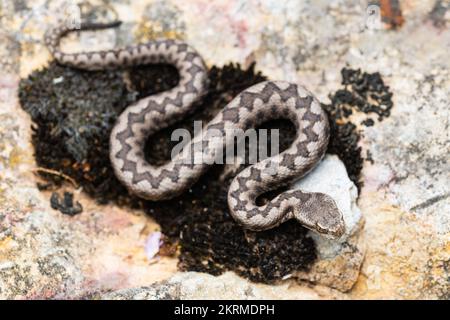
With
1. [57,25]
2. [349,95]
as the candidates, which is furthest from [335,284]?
[57,25]

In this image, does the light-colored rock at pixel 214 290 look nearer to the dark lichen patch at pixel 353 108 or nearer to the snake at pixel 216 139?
the snake at pixel 216 139

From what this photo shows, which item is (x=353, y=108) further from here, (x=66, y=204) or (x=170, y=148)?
(x=66, y=204)

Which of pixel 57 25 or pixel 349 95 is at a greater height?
pixel 57 25

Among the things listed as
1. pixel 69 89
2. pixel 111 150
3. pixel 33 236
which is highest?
pixel 69 89

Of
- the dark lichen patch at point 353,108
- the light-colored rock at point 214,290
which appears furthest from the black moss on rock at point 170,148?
the light-colored rock at point 214,290
